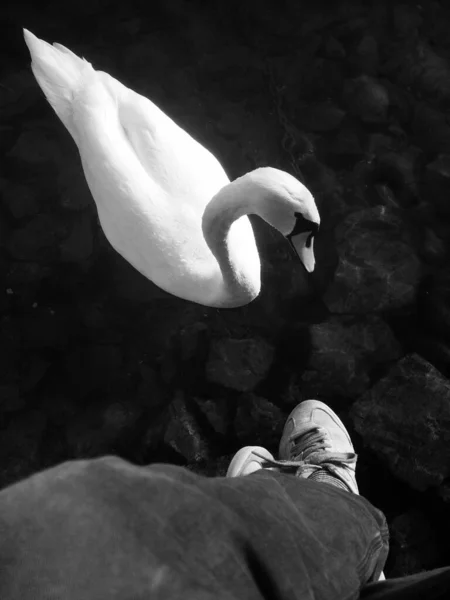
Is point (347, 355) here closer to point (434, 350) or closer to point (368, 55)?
point (434, 350)

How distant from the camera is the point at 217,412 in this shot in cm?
135

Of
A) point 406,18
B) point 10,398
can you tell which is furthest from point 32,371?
point 406,18

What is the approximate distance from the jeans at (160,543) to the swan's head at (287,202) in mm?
460

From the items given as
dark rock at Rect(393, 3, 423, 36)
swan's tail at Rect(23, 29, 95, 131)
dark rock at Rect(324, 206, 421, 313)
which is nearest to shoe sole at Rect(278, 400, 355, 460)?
dark rock at Rect(324, 206, 421, 313)

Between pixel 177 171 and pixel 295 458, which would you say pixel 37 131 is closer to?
pixel 177 171

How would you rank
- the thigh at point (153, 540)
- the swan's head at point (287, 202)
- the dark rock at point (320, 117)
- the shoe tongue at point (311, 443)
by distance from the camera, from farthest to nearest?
the dark rock at point (320, 117), the shoe tongue at point (311, 443), the swan's head at point (287, 202), the thigh at point (153, 540)

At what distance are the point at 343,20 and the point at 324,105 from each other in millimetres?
267

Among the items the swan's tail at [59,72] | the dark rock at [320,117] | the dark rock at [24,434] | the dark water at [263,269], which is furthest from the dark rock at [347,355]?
the swan's tail at [59,72]

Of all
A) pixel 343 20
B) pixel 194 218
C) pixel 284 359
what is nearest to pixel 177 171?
pixel 194 218

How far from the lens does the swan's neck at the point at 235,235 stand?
3.00 ft

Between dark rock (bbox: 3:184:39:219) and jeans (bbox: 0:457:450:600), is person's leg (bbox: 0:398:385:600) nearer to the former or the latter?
jeans (bbox: 0:457:450:600)

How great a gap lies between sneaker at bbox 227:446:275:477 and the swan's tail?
808 mm

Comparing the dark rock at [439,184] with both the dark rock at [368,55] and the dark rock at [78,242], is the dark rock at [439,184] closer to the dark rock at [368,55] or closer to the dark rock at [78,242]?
the dark rock at [368,55]

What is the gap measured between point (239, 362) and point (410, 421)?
0.41 metres
